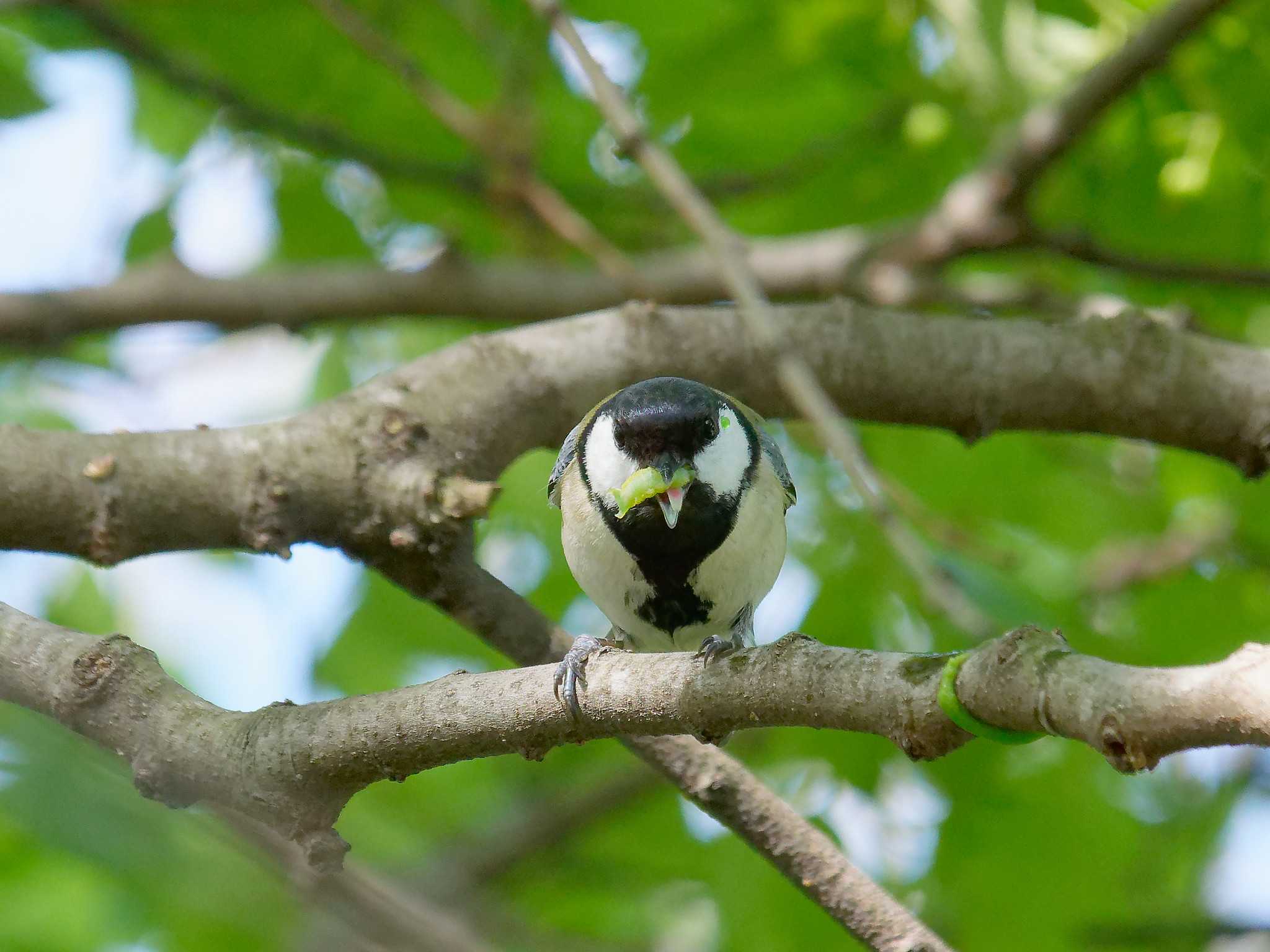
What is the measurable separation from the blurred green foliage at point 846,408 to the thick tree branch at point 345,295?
0.51 ft

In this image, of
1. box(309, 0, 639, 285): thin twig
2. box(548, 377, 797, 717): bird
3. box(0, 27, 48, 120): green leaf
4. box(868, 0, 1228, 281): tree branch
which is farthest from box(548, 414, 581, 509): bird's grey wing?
box(868, 0, 1228, 281): tree branch

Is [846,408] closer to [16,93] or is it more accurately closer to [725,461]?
[725,461]

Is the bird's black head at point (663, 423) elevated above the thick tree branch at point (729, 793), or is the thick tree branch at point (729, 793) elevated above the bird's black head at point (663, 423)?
the bird's black head at point (663, 423)

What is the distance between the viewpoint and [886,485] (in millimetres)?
1798

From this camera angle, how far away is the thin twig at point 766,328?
1.20 metres

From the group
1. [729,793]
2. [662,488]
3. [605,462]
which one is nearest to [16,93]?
[605,462]

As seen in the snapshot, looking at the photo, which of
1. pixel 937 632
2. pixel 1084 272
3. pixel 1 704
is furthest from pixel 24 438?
pixel 1084 272

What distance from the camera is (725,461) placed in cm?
161

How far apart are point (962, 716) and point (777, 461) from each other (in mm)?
942

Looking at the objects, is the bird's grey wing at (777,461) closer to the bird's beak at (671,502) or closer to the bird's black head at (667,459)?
the bird's black head at (667,459)

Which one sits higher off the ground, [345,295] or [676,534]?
[345,295]

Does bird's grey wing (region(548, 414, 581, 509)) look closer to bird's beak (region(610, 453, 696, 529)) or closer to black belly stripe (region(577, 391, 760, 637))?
black belly stripe (region(577, 391, 760, 637))

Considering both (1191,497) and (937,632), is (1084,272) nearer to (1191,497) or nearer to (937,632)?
(1191,497)

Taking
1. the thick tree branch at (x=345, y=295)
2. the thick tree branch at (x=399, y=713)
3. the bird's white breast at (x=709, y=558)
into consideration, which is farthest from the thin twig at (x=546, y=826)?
the thick tree branch at (x=399, y=713)
